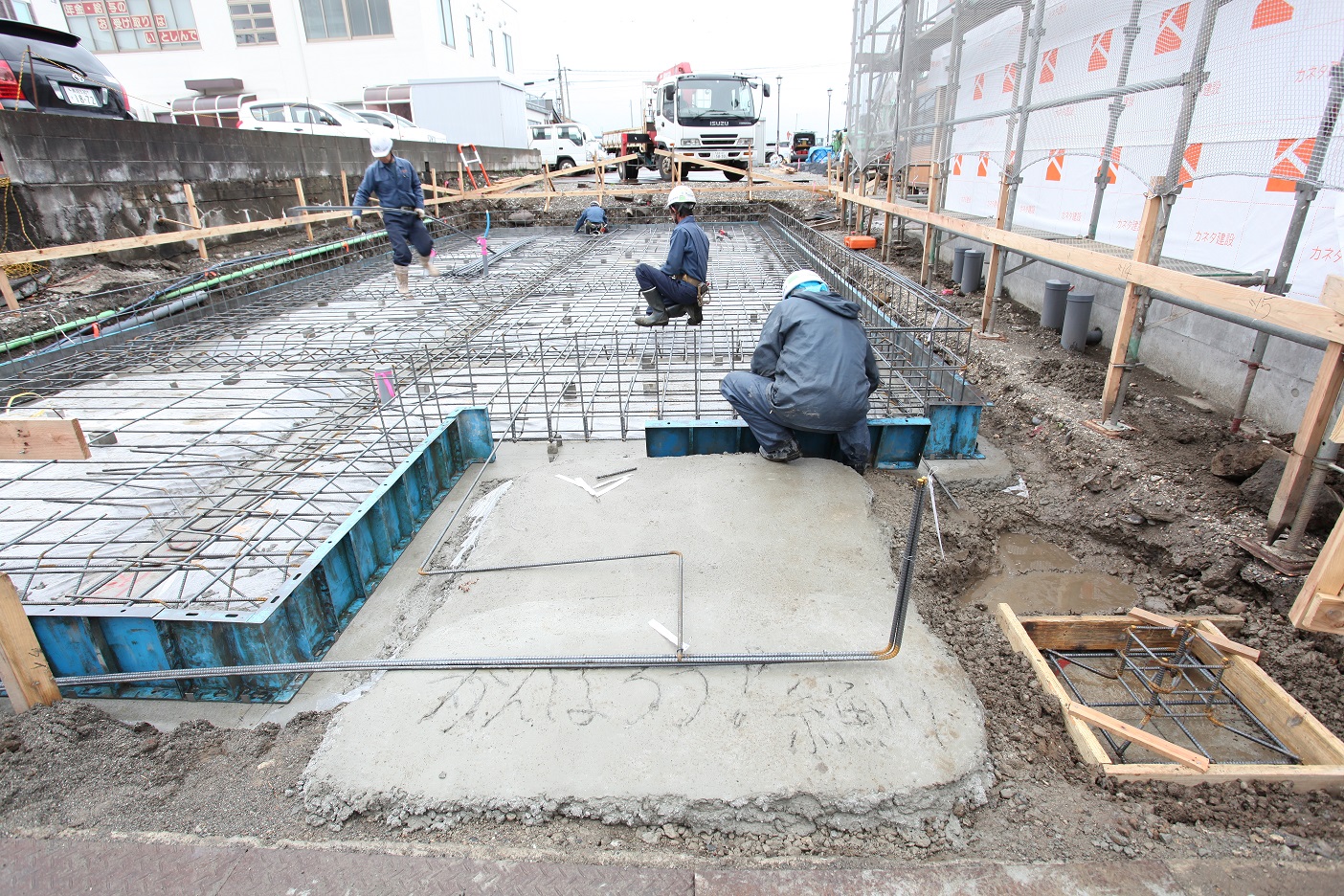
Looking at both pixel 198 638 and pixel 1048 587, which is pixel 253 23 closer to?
pixel 198 638

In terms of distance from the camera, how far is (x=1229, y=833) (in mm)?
1949

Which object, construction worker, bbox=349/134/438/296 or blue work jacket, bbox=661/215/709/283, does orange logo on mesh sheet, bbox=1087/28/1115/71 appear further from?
construction worker, bbox=349/134/438/296

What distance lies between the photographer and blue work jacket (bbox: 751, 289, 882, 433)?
357 centimetres

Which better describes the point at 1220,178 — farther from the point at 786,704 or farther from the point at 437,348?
the point at 437,348

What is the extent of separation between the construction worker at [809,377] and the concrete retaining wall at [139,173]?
7.88 m

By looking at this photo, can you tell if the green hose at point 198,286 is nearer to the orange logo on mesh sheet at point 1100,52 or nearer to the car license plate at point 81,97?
the car license plate at point 81,97

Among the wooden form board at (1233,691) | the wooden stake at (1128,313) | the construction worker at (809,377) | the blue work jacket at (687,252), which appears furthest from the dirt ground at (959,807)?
the blue work jacket at (687,252)

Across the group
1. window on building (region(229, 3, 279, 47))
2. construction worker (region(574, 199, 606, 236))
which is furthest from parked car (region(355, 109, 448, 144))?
window on building (region(229, 3, 279, 47))

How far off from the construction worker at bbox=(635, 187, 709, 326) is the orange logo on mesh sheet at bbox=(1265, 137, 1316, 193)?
4.12 metres

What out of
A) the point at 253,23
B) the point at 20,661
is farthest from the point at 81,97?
the point at 253,23

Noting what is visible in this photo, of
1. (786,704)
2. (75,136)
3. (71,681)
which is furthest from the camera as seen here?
(75,136)

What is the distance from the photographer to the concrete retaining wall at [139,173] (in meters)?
6.82

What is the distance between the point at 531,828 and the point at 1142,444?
4.27 m

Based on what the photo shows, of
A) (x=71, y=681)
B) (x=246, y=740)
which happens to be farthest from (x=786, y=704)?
(x=71, y=681)
